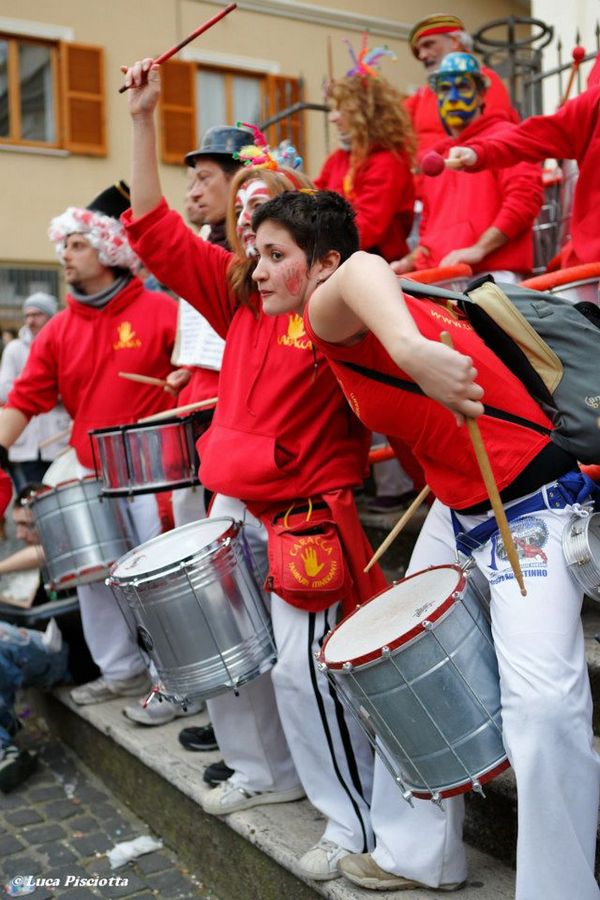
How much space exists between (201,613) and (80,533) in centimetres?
142

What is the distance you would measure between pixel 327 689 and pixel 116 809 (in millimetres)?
1648

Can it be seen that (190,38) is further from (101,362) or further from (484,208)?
(484,208)

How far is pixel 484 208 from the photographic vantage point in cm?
484

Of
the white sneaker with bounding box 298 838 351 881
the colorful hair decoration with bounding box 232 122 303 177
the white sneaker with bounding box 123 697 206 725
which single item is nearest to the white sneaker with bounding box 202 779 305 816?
the white sneaker with bounding box 298 838 351 881

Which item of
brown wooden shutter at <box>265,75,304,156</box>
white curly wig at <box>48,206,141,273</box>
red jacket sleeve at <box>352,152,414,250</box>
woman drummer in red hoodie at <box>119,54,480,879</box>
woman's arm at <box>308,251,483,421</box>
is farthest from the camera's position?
brown wooden shutter at <box>265,75,304,156</box>

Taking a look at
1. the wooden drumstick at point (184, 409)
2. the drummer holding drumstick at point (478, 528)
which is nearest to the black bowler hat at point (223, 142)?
the wooden drumstick at point (184, 409)

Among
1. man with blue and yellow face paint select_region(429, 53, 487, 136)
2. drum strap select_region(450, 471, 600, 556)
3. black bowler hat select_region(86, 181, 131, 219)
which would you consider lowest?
drum strap select_region(450, 471, 600, 556)

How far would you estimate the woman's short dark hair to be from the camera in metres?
2.86

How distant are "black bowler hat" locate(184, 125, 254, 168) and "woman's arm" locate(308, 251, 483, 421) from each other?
1633mm

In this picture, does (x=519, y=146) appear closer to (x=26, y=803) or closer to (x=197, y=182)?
(x=197, y=182)

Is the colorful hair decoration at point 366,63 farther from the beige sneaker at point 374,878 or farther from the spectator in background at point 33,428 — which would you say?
the beige sneaker at point 374,878

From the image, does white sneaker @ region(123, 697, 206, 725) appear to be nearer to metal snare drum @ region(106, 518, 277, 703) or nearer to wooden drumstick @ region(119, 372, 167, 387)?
metal snare drum @ region(106, 518, 277, 703)

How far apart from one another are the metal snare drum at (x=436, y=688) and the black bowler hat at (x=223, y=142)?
2033 millimetres

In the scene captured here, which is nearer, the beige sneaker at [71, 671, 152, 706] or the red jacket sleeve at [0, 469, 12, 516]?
the red jacket sleeve at [0, 469, 12, 516]
